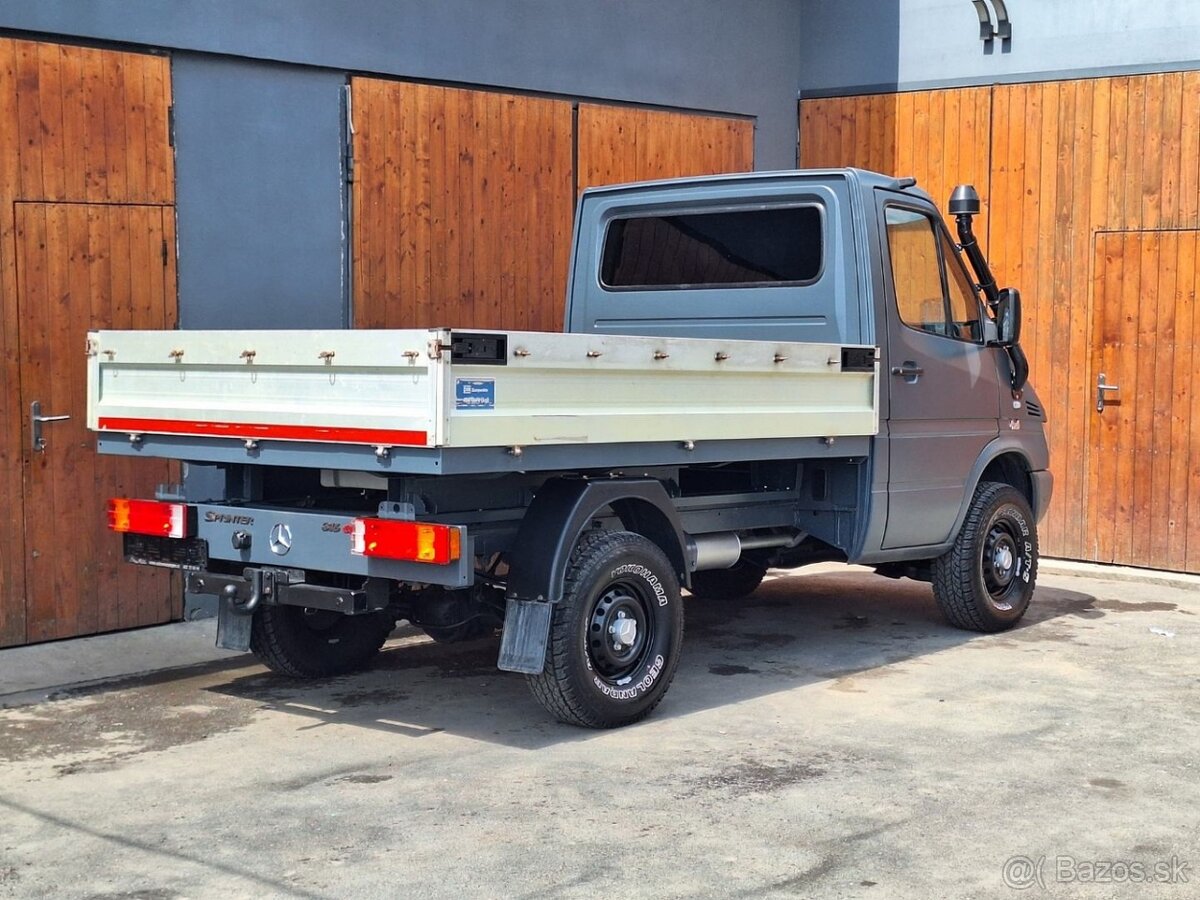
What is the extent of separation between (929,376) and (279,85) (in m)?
4.10

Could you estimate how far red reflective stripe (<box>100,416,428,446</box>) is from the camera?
18.9 ft

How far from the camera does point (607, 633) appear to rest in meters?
6.48

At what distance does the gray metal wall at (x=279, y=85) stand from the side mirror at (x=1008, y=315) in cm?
368

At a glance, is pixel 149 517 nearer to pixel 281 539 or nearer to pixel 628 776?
pixel 281 539

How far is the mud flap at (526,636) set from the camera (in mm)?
6188

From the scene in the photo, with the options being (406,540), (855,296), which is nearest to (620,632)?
(406,540)

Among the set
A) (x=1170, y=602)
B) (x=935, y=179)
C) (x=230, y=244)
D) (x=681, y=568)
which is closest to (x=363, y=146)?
(x=230, y=244)

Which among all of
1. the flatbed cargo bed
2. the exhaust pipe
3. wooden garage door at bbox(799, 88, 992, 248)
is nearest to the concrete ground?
the exhaust pipe

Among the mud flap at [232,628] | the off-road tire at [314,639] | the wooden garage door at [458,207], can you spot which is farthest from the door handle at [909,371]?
the mud flap at [232,628]

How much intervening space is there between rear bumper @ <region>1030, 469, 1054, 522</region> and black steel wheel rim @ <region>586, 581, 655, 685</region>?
11.6ft

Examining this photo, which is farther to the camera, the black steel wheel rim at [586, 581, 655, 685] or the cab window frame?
the cab window frame

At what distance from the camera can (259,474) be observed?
6910mm

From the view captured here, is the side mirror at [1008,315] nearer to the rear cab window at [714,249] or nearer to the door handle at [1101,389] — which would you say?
the rear cab window at [714,249]

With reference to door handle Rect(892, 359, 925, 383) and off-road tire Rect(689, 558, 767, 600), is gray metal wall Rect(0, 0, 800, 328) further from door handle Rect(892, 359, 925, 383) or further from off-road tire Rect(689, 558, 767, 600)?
door handle Rect(892, 359, 925, 383)
